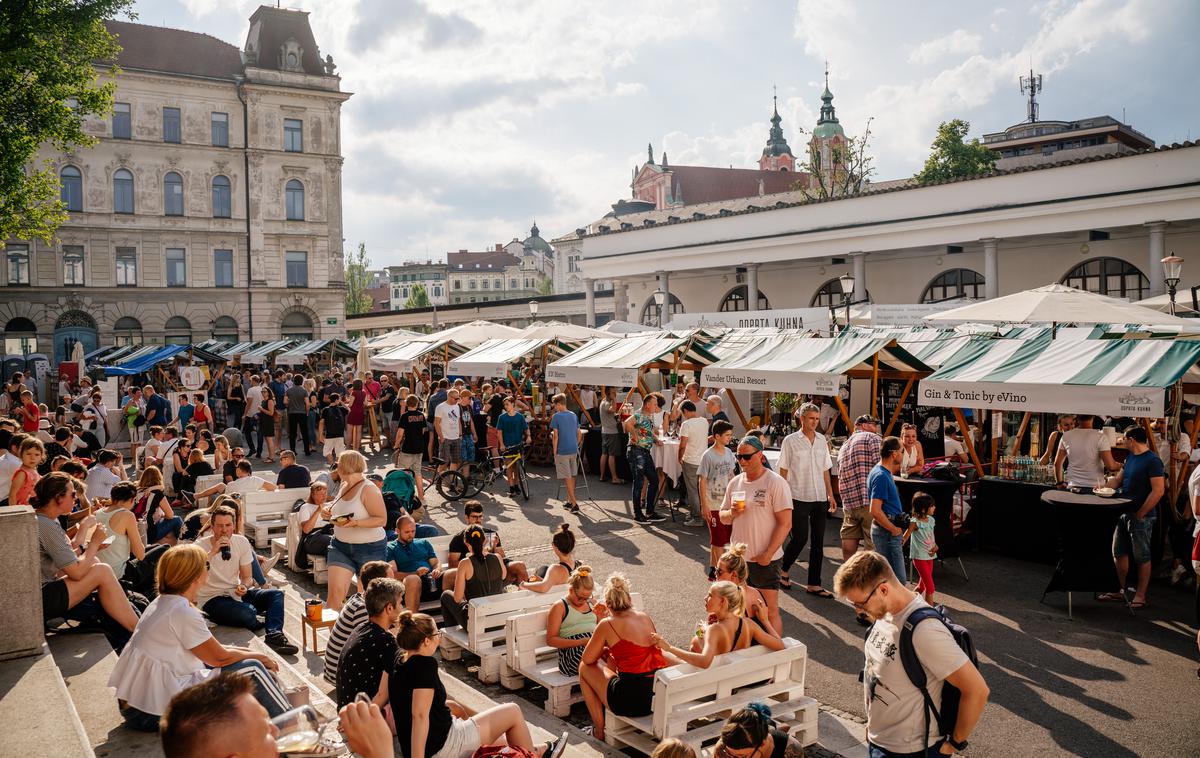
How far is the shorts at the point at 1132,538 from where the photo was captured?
840cm

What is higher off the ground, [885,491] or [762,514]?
[885,491]

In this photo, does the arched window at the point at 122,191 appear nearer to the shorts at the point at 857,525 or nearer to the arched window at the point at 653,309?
the arched window at the point at 653,309

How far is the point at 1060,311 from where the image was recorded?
1211 cm

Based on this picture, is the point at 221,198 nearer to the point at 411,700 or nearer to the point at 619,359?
the point at 619,359

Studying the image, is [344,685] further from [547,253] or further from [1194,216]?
[547,253]

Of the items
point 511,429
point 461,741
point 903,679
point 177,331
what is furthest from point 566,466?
point 177,331

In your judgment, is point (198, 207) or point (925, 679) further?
point (198, 207)

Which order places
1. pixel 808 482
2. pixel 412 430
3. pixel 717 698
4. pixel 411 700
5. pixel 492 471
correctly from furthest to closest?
pixel 492 471 → pixel 412 430 → pixel 808 482 → pixel 717 698 → pixel 411 700

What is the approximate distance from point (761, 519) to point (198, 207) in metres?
51.5

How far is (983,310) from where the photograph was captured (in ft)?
43.5

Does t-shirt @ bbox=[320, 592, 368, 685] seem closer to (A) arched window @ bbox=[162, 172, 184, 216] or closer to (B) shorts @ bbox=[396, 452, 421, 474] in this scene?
(B) shorts @ bbox=[396, 452, 421, 474]

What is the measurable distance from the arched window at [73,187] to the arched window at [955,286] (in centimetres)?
4564

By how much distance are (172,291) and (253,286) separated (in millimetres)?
4438

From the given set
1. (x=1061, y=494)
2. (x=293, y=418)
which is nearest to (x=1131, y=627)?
(x=1061, y=494)
